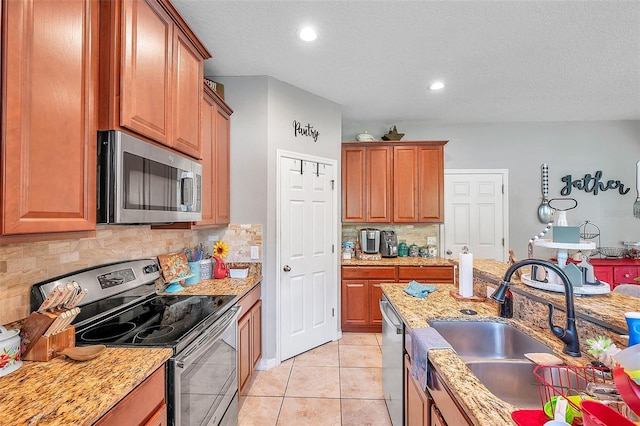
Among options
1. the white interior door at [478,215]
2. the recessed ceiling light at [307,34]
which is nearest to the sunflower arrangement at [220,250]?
the recessed ceiling light at [307,34]

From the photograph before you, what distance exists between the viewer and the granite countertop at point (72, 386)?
77cm

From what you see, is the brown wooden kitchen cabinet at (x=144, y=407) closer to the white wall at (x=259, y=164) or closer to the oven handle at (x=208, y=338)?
the oven handle at (x=208, y=338)

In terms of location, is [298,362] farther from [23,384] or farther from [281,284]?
[23,384]

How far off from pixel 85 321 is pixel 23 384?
0.49 m

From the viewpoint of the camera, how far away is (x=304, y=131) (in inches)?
117

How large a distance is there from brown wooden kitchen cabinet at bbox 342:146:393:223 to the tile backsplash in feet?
6.56

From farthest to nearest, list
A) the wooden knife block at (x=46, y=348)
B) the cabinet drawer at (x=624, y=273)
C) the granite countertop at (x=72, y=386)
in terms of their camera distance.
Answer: the cabinet drawer at (x=624, y=273), the wooden knife block at (x=46, y=348), the granite countertop at (x=72, y=386)

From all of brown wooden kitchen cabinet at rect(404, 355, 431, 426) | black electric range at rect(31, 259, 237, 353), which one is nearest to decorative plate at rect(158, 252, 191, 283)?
black electric range at rect(31, 259, 237, 353)

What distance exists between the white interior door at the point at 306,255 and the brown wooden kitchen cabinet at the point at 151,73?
1.09 m

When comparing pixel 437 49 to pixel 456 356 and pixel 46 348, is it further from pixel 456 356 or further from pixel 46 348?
pixel 46 348

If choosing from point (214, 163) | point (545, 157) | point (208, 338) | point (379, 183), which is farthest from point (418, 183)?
point (208, 338)

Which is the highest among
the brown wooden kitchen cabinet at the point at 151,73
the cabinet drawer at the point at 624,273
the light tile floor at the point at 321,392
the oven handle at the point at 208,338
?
the brown wooden kitchen cabinet at the point at 151,73

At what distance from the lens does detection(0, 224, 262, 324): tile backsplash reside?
115 centimetres

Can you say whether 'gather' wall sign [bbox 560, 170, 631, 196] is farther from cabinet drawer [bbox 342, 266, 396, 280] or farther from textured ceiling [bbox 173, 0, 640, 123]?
cabinet drawer [bbox 342, 266, 396, 280]
